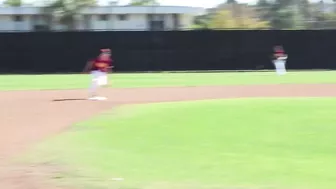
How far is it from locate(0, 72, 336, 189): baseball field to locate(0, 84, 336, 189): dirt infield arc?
0.10 feet

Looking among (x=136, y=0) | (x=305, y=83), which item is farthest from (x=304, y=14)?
(x=305, y=83)

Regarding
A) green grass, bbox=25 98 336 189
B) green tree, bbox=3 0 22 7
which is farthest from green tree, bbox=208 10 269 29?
green grass, bbox=25 98 336 189

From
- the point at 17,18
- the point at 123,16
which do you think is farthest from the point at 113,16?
the point at 17,18

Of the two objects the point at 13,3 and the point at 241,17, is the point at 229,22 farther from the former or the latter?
the point at 13,3

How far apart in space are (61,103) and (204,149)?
958 centimetres

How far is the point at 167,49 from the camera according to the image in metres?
43.0

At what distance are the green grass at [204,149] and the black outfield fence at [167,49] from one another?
86.6 feet

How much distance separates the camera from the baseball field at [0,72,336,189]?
8.57 m

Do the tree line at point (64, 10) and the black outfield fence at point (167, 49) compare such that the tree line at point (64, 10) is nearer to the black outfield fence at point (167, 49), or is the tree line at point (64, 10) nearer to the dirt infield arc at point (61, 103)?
the black outfield fence at point (167, 49)

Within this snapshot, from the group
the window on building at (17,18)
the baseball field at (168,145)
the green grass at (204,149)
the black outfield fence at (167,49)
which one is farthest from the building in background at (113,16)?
the green grass at (204,149)

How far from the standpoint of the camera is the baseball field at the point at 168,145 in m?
8.57

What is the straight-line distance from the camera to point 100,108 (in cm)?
1814

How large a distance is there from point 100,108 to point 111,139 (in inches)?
239

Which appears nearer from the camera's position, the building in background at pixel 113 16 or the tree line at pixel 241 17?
the tree line at pixel 241 17
